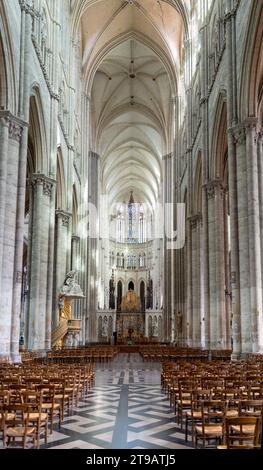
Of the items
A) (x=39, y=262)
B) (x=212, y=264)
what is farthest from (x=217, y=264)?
(x=39, y=262)

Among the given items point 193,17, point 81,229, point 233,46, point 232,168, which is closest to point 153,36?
point 193,17

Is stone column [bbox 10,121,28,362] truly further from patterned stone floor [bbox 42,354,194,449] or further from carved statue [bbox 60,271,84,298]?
carved statue [bbox 60,271,84,298]

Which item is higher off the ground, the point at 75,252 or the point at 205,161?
the point at 205,161

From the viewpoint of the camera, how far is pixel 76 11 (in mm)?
37625

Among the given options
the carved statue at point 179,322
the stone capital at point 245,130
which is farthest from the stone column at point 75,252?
the stone capital at point 245,130

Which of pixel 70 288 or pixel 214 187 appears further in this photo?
pixel 70 288

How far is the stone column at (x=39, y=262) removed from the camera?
2495 centimetres

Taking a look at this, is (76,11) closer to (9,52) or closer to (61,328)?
(9,52)

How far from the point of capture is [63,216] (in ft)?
113

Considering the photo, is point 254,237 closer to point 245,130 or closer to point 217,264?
point 245,130

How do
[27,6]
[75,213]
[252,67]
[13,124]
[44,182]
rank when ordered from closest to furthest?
1. [13,124]
2. [252,67]
3. [27,6]
4. [44,182]
5. [75,213]

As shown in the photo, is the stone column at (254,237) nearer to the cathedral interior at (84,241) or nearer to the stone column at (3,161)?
the cathedral interior at (84,241)

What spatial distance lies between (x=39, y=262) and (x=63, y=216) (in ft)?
29.4

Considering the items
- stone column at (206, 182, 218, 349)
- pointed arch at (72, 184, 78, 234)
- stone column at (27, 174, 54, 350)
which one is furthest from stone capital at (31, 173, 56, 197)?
pointed arch at (72, 184, 78, 234)
